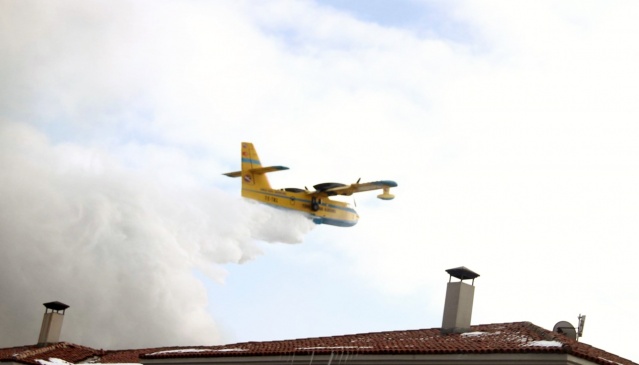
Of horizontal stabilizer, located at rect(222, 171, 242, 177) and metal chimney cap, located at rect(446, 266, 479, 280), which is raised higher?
horizontal stabilizer, located at rect(222, 171, 242, 177)

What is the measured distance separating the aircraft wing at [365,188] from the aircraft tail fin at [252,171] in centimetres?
528

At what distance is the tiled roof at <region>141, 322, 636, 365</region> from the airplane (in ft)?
131

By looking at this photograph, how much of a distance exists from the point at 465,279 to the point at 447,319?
4.52 ft

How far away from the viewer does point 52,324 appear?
51750 millimetres

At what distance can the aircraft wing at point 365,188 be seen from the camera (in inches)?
3049

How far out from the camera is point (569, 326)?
33.9 metres

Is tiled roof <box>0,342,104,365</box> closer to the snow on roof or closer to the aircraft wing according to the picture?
the snow on roof

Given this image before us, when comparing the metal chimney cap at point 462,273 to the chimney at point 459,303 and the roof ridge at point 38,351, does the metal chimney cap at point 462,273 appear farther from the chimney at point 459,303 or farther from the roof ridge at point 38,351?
the roof ridge at point 38,351

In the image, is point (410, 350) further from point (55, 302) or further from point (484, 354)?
point (55, 302)

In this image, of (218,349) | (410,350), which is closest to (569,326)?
(410,350)

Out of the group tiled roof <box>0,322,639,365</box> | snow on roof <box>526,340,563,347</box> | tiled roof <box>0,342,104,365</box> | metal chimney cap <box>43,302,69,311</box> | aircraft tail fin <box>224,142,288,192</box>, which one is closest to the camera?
snow on roof <box>526,340,563,347</box>

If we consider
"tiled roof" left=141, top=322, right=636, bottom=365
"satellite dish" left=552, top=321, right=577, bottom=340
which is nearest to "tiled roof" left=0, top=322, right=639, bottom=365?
"tiled roof" left=141, top=322, right=636, bottom=365

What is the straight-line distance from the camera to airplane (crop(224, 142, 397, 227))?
76125mm

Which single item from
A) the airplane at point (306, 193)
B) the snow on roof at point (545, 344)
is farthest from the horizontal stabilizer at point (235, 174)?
the snow on roof at point (545, 344)
